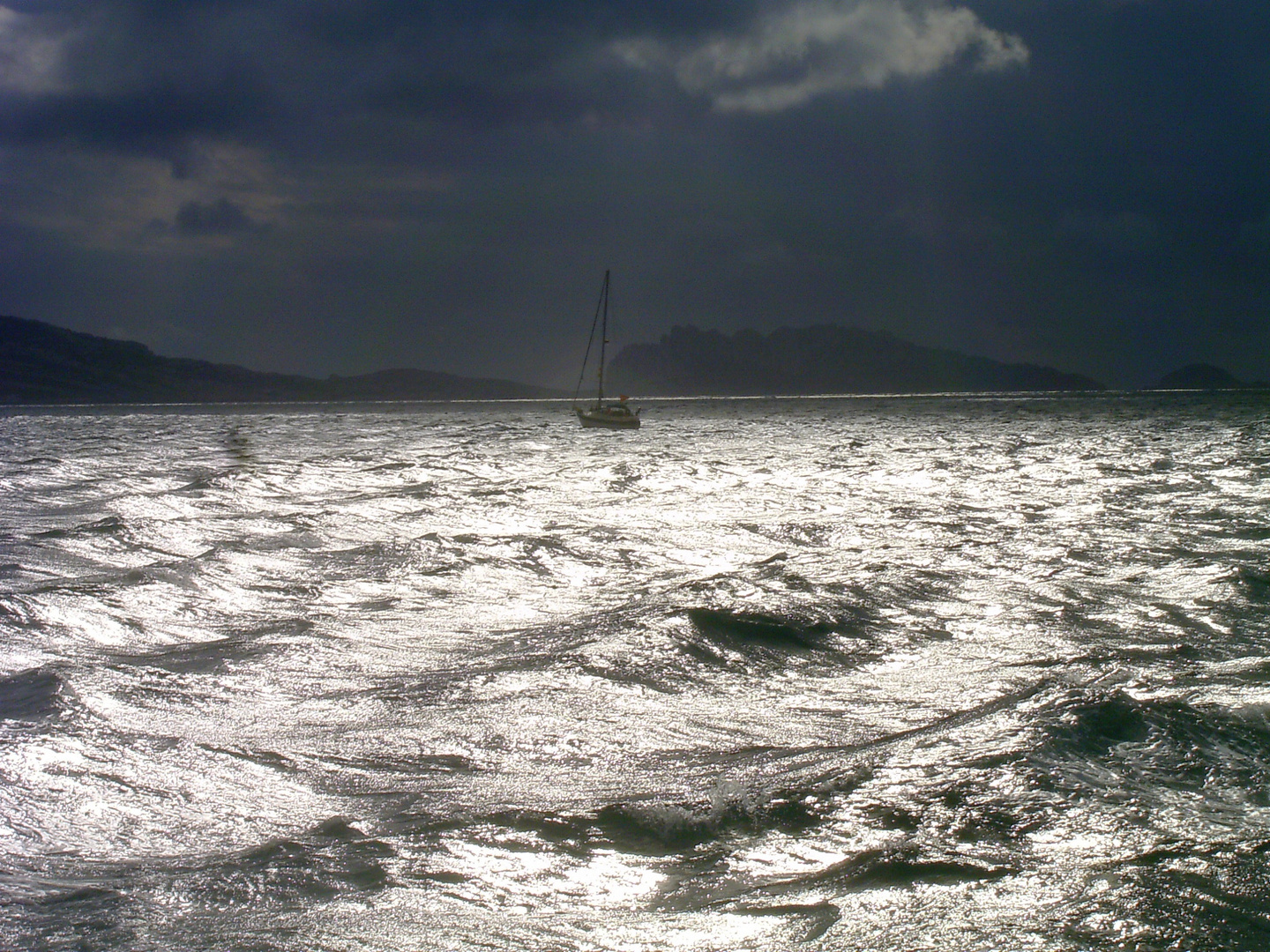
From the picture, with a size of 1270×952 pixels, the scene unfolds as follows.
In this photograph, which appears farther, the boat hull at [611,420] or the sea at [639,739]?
the boat hull at [611,420]

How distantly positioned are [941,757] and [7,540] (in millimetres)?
17904

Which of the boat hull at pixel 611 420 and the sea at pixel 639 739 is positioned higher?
the boat hull at pixel 611 420

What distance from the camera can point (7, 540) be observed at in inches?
707

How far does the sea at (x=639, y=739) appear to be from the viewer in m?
4.80

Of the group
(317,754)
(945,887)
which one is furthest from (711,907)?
(317,754)

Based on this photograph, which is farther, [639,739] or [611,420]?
[611,420]

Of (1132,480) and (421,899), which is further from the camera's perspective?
(1132,480)

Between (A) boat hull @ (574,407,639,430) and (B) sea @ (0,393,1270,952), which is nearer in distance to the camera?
(B) sea @ (0,393,1270,952)

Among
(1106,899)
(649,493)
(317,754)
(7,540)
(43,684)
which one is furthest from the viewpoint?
(649,493)

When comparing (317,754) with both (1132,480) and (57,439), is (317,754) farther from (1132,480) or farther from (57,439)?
(57,439)

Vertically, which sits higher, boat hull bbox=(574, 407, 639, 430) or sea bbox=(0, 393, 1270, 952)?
boat hull bbox=(574, 407, 639, 430)

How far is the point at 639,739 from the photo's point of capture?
7574 mm

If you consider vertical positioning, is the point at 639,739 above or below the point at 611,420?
below

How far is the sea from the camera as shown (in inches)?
189
